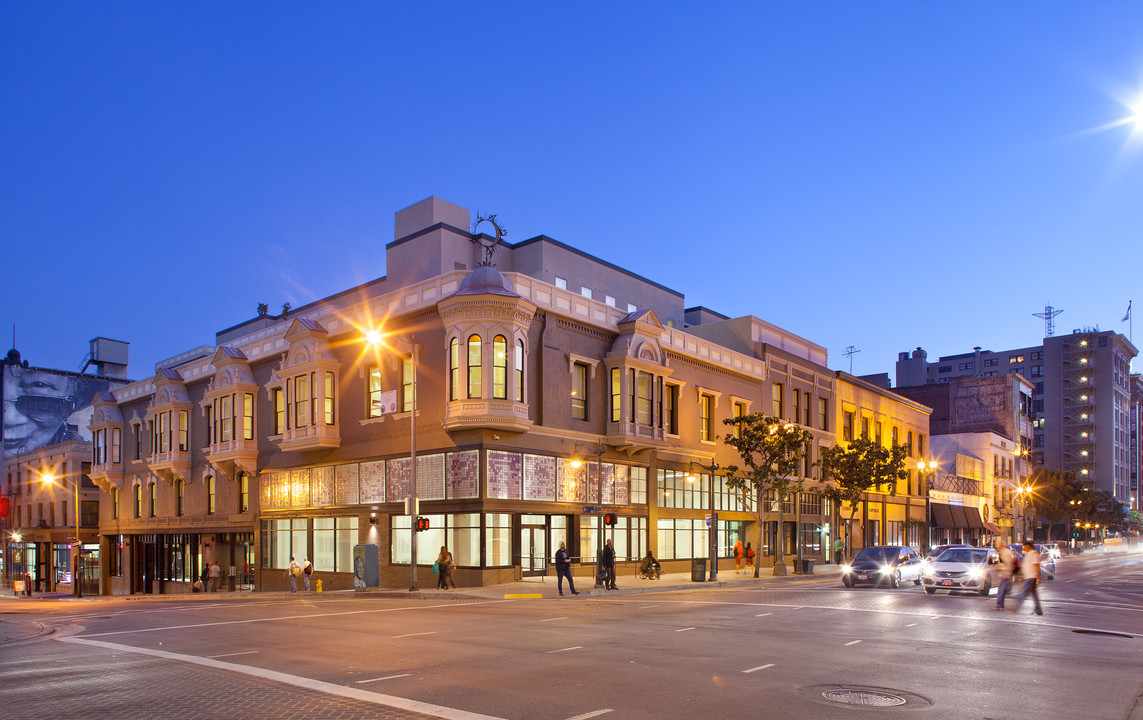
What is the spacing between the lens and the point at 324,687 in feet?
38.3

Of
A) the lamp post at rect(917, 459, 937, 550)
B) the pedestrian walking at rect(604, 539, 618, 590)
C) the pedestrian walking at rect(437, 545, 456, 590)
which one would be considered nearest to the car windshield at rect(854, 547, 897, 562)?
the pedestrian walking at rect(604, 539, 618, 590)

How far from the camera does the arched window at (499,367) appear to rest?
3503 centimetres

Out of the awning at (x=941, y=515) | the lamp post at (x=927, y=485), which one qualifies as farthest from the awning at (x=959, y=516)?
the lamp post at (x=927, y=485)

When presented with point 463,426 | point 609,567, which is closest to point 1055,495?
point 609,567

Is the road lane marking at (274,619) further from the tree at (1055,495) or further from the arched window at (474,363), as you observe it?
the tree at (1055,495)

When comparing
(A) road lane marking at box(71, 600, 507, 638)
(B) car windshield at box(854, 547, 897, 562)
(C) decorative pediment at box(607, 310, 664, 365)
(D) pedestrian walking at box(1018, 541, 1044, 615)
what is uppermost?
(C) decorative pediment at box(607, 310, 664, 365)

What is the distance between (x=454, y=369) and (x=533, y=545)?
7.97 m

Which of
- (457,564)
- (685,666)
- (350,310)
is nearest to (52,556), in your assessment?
(350,310)

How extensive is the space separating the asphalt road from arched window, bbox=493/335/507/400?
12719 millimetres

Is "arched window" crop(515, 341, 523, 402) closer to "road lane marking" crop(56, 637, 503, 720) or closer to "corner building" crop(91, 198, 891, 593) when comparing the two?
"corner building" crop(91, 198, 891, 593)

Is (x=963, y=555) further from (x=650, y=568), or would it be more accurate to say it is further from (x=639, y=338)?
(x=639, y=338)

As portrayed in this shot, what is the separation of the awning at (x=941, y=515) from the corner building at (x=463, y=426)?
794 inches

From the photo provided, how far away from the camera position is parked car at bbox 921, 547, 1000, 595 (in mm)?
28125

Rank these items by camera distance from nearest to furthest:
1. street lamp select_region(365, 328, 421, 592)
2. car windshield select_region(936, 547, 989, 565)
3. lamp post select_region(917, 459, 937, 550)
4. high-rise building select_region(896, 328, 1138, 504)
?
car windshield select_region(936, 547, 989, 565) < street lamp select_region(365, 328, 421, 592) < lamp post select_region(917, 459, 937, 550) < high-rise building select_region(896, 328, 1138, 504)
